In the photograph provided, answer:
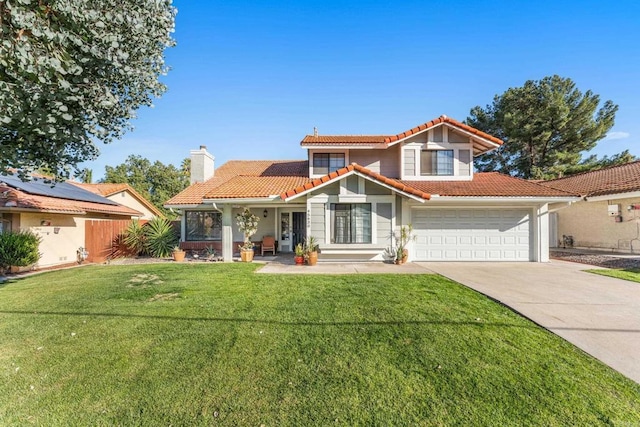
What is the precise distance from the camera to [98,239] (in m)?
14.0

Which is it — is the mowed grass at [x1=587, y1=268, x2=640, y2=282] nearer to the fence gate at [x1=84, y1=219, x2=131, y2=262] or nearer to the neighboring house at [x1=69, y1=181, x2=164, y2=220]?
the fence gate at [x1=84, y1=219, x2=131, y2=262]

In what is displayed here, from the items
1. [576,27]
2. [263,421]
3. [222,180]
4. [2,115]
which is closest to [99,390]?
[263,421]

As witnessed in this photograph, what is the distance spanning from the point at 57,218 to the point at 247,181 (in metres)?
8.58

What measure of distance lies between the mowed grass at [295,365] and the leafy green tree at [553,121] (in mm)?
27264

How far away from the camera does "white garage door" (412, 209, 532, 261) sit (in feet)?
40.7

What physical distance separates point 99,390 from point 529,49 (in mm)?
21540

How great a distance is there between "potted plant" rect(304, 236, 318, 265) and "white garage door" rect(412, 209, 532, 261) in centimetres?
454

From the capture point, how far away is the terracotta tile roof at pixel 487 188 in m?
11.7

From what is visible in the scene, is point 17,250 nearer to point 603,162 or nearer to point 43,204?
point 43,204


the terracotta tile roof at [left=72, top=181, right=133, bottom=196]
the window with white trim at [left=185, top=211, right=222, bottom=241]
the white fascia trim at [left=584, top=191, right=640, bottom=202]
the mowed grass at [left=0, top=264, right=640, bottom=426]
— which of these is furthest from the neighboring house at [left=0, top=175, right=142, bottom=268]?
the white fascia trim at [left=584, top=191, right=640, bottom=202]

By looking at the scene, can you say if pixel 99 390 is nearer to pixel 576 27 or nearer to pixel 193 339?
pixel 193 339

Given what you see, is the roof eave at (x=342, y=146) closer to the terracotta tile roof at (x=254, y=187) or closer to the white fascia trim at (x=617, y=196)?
the terracotta tile roof at (x=254, y=187)

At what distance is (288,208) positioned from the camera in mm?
15602

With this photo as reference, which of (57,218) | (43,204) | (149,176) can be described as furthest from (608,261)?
(149,176)
